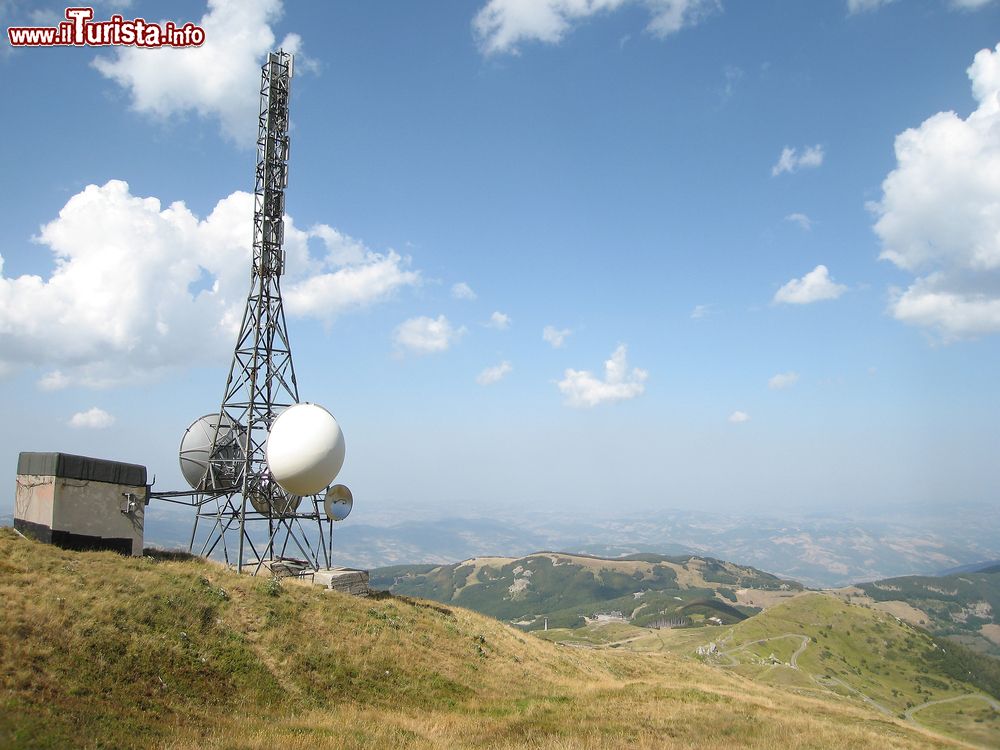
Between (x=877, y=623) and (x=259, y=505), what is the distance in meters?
163

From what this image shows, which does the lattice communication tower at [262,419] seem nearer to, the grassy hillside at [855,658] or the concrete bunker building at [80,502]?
the concrete bunker building at [80,502]

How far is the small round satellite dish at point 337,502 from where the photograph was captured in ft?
112

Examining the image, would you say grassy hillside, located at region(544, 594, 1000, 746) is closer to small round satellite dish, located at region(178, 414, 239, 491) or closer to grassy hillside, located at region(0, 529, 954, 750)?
grassy hillside, located at region(0, 529, 954, 750)

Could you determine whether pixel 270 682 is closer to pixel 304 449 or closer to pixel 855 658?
pixel 304 449

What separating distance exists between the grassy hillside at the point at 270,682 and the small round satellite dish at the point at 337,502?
17.6 ft

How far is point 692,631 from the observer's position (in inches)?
5738

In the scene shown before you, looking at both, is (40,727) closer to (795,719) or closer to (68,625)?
(68,625)

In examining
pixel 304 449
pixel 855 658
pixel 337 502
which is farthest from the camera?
pixel 855 658

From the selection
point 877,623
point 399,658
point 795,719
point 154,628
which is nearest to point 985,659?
point 877,623

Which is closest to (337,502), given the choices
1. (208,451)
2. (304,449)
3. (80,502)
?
(304,449)

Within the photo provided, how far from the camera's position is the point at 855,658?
12850cm

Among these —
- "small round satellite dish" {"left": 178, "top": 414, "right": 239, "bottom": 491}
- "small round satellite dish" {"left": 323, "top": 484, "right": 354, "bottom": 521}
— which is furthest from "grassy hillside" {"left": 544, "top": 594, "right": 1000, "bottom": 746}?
"small round satellite dish" {"left": 178, "top": 414, "right": 239, "bottom": 491}

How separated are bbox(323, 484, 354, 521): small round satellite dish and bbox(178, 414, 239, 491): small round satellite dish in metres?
5.37

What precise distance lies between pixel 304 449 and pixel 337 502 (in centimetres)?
494
